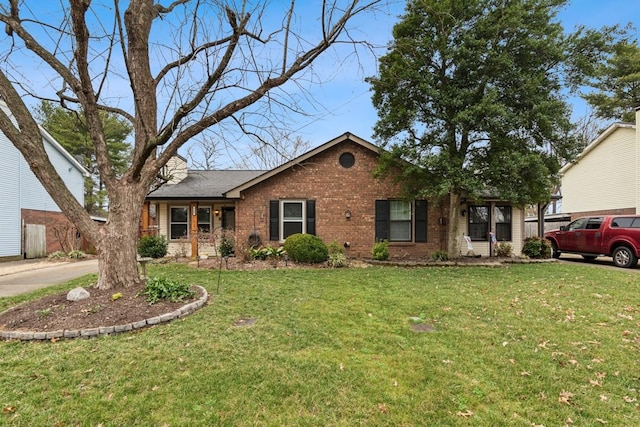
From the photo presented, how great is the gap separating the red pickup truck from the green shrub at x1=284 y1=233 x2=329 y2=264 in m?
10.2

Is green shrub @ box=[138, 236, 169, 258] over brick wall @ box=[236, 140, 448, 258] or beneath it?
beneath

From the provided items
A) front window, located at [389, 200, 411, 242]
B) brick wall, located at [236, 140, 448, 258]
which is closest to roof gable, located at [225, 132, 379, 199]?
brick wall, located at [236, 140, 448, 258]

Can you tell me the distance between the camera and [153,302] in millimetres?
5484

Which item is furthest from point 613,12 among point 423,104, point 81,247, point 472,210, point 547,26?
point 81,247

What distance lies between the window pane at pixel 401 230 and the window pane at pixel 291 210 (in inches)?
141

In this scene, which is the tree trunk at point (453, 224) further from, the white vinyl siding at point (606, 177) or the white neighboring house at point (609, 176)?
the white vinyl siding at point (606, 177)

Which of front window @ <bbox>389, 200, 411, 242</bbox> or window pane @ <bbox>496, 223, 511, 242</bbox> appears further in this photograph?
window pane @ <bbox>496, 223, 511, 242</bbox>

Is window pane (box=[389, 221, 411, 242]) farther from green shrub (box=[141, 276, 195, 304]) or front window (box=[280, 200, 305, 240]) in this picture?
green shrub (box=[141, 276, 195, 304])

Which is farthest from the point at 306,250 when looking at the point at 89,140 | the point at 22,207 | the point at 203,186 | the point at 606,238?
the point at 89,140

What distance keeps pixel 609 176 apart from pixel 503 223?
456 inches

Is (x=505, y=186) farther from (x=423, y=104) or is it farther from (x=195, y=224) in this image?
(x=195, y=224)

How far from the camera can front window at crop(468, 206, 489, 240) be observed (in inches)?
514

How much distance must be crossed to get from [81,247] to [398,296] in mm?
17879

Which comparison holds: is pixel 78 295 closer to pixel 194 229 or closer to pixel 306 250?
pixel 306 250
